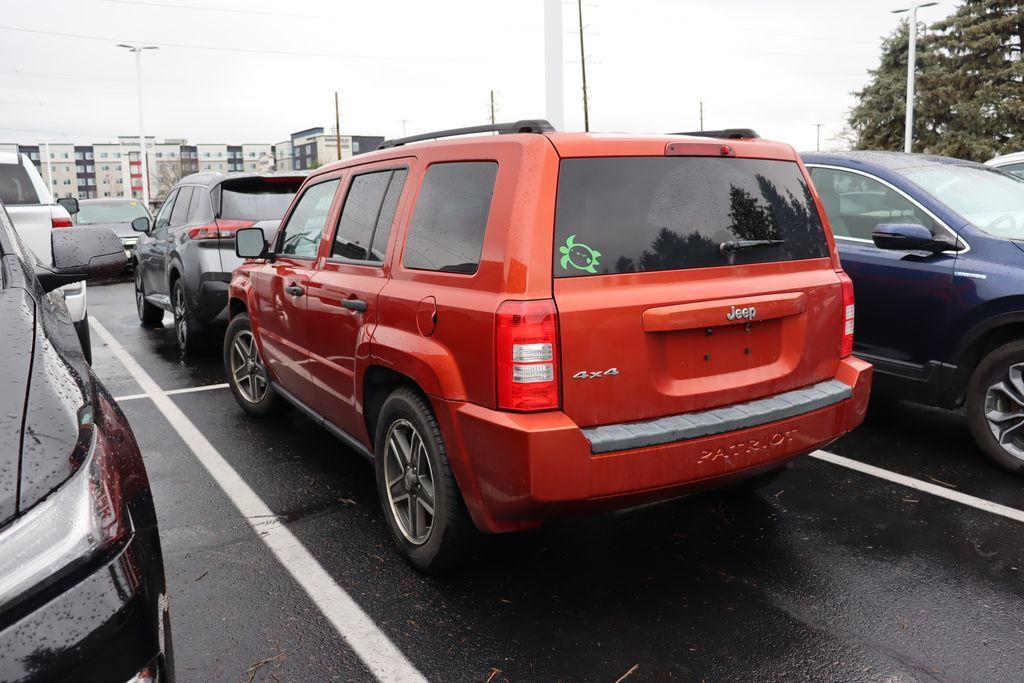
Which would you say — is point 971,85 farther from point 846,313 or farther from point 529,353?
point 529,353

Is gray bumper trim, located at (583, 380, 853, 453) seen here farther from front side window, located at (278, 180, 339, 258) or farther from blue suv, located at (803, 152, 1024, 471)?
front side window, located at (278, 180, 339, 258)

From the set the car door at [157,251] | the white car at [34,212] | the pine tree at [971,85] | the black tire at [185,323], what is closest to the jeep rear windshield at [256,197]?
the black tire at [185,323]

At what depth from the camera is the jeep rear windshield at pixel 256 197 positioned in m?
7.98

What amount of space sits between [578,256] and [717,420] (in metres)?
0.83

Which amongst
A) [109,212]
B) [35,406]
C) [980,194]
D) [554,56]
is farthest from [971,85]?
[35,406]

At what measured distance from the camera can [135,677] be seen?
177 cm

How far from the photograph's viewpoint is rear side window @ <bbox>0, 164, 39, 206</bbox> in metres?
8.02

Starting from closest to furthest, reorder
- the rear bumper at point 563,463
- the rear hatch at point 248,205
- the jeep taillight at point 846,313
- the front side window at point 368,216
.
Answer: the rear bumper at point 563,463 → the jeep taillight at point 846,313 → the front side window at point 368,216 → the rear hatch at point 248,205

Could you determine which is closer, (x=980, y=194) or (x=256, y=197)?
(x=980, y=194)

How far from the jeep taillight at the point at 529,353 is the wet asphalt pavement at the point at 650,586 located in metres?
0.90

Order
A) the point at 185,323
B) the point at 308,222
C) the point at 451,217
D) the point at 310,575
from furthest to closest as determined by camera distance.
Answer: the point at 185,323 → the point at 308,222 → the point at 310,575 → the point at 451,217

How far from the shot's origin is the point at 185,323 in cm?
837

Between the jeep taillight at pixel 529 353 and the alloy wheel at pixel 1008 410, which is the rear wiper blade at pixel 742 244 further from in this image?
the alloy wheel at pixel 1008 410

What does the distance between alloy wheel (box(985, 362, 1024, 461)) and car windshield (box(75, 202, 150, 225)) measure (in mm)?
18664
